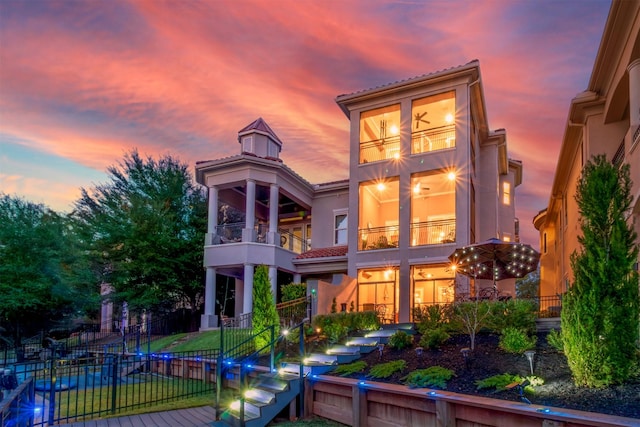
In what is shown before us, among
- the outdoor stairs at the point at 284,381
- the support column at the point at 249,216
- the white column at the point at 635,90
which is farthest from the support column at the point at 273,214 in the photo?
the white column at the point at 635,90

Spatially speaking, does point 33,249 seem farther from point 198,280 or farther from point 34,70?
point 34,70

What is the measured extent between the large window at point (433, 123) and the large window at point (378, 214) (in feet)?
5.83

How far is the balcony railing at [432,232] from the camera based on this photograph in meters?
17.8

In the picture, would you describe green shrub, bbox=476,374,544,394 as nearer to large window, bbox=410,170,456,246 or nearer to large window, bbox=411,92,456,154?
large window, bbox=410,170,456,246

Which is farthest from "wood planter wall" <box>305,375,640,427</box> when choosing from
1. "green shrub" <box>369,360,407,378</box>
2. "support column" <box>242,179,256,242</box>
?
"support column" <box>242,179,256,242</box>

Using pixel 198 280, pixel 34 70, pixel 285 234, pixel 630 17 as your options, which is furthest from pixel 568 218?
pixel 34 70

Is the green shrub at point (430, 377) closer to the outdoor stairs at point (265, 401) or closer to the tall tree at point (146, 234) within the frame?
the outdoor stairs at point (265, 401)

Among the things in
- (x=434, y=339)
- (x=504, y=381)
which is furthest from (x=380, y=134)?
(x=504, y=381)

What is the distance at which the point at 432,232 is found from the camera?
18.1 metres

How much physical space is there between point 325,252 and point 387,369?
12.4 metres

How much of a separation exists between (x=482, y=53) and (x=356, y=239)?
27.3 ft

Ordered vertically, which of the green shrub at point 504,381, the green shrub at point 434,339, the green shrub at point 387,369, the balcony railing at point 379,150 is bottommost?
the green shrub at point 387,369

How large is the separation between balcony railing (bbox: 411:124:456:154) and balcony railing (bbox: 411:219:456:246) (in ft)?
8.99

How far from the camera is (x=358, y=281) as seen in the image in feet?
60.8
